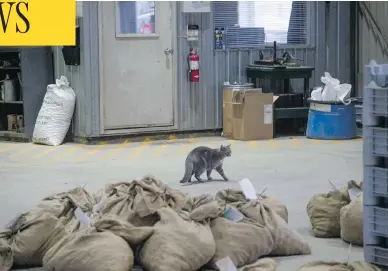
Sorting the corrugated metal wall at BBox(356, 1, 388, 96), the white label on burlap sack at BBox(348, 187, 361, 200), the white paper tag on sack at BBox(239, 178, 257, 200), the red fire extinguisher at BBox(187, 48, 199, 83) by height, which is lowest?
the white label on burlap sack at BBox(348, 187, 361, 200)

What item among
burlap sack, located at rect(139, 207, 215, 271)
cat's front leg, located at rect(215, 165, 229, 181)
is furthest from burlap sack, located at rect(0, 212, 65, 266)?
cat's front leg, located at rect(215, 165, 229, 181)

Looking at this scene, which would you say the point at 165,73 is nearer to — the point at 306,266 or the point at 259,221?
the point at 259,221

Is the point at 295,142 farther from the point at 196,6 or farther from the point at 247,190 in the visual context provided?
the point at 247,190

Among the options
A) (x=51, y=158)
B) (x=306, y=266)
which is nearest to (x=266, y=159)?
(x=51, y=158)

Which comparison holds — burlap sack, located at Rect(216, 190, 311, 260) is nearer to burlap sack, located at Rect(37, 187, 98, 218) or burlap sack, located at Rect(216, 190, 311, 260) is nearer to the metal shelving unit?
the metal shelving unit

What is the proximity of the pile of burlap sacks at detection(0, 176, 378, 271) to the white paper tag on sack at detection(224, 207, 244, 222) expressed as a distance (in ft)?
0.08

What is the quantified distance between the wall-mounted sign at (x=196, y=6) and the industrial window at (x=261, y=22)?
0.85ft

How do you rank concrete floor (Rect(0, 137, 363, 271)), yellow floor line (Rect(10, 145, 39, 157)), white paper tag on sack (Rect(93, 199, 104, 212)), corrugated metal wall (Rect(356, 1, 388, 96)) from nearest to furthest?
1. white paper tag on sack (Rect(93, 199, 104, 212))
2. concrete floor (Rect(0, 137, 363, 271))
3. yellow floor line (Rect(10, 145, 39, 157))
4. corrugated metal wall (Rect(356, 1, 388, 96))

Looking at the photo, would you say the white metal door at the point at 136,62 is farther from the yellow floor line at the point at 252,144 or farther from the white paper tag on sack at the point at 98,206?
the white paper tag on sack at the point at 98,206

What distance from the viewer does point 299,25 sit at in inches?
456

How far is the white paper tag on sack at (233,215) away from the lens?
5039 mm

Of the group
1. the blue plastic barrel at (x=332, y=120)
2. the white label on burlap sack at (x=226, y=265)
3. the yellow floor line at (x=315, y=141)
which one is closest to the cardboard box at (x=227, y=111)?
the blue plastic barrel at (x=332, y=120)

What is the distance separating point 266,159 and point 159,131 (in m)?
2.11

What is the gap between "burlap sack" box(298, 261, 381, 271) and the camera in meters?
4.25
